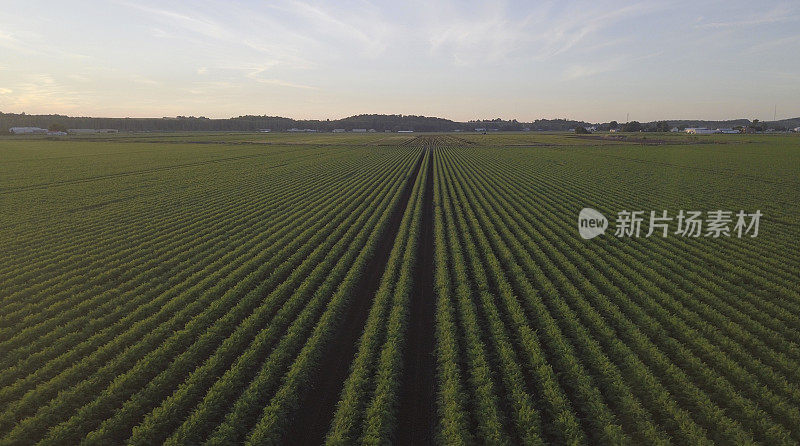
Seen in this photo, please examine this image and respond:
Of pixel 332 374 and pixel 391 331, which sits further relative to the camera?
pixel 391 331

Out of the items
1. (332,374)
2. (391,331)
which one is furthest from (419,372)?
(332,374)

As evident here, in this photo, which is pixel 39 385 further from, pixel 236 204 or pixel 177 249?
pixel 236 204

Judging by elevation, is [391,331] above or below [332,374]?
above

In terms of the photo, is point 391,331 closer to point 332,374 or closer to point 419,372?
point 419,372

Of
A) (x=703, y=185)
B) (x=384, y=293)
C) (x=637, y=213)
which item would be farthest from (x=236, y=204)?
(x=703, y=185)

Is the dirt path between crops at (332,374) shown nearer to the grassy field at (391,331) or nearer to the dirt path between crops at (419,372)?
the grassy field at (391,331)

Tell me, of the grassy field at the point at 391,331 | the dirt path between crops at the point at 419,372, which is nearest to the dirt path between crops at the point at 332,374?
the grassy field at the point at 391,331
